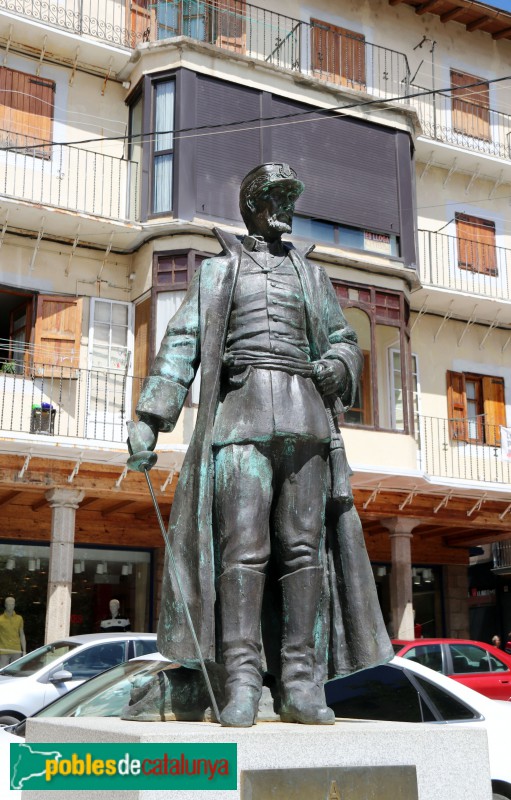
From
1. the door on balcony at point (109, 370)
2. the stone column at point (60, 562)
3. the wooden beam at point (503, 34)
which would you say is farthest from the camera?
the wooden beam at point (503, 34)

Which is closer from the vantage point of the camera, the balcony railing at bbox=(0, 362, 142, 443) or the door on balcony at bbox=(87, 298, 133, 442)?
the balcony railing at bbox=(0, 362, 142, 443)

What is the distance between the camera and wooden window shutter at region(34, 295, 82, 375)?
19.0 m

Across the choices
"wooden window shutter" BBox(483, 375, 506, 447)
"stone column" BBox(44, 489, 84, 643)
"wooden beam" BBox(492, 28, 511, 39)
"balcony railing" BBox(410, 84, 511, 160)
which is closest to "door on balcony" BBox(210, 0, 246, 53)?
"balcony railing" BBox(410, 84, 511, 160)

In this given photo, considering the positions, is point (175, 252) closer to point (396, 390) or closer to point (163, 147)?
point (163, 147)

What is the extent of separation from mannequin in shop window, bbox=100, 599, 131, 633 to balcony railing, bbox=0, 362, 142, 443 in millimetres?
4250

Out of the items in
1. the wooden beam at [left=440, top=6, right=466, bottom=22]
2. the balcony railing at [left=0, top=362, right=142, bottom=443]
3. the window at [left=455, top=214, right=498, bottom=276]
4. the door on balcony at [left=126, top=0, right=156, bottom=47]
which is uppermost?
the wooden beam at [left=440, top=6, right=466, bottom=22]

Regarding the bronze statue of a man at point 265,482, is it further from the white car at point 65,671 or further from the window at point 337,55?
the window at point 337,55

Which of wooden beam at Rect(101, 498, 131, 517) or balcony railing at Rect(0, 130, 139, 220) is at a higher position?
balcony railing at Rect(0, 130, 139, 220)

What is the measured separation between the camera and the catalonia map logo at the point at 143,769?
398 centimetres

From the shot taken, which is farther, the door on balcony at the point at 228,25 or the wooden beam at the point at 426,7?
the wooden beam at the point at 426,7

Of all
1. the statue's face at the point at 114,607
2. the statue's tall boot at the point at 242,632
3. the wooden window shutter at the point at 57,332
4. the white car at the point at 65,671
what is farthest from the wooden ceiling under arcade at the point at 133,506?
the statue's tall boot at the point at 242,632

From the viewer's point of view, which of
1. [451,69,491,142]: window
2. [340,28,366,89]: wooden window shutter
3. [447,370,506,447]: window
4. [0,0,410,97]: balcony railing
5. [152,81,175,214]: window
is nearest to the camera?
[152,81,175,214]: window

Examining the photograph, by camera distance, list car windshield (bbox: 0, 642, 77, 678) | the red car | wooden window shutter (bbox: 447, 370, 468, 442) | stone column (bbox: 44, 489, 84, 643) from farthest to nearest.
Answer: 1. wooden window shutter (bbox: 447, 370, 468, 442)
2. stone column (bbox: 44, 489, 84, 643)
3. car windshield (bbox: 0, 642, 77, 678)
4. the red car

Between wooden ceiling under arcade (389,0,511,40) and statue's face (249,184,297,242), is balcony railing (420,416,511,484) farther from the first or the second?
statue's face (249,184,297,242)
